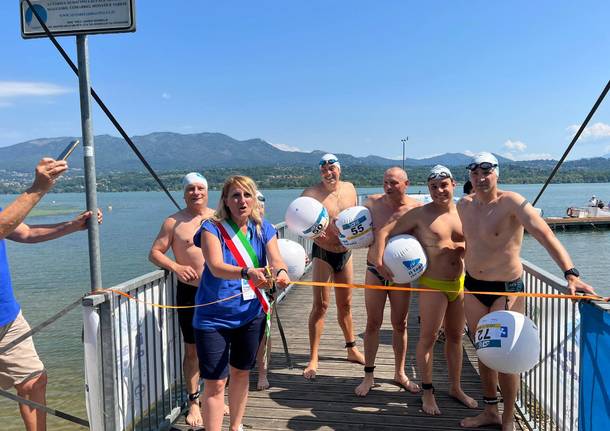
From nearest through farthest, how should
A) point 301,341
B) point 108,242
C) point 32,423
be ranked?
point 32,423 → point 301,341 → point 108,242

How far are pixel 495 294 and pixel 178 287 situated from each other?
238cm

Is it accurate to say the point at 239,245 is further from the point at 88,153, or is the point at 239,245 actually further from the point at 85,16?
the point at 85,16

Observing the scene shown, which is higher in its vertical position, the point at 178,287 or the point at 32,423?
the point at 178,287

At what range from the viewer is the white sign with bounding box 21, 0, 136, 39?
282 cm

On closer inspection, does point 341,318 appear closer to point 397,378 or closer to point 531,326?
point 397,378

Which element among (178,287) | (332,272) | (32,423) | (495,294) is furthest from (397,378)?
(32,423)

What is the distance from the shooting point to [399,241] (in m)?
3.69

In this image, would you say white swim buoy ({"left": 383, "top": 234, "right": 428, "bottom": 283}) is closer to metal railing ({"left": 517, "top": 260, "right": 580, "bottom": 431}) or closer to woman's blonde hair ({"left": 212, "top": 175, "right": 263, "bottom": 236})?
metal railing ({"left": 517, "top": 260, "right": 580, "bottom": 431})

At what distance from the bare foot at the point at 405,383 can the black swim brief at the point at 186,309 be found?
1.92 m

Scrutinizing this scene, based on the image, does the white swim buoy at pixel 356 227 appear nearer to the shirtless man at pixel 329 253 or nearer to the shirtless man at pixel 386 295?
the shirtless man at pixel 386 295

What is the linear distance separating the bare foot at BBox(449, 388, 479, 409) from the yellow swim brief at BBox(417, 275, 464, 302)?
33.7 inches

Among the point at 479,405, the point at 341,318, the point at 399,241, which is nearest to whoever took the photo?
the point at 399,241

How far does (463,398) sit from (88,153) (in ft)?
11.3

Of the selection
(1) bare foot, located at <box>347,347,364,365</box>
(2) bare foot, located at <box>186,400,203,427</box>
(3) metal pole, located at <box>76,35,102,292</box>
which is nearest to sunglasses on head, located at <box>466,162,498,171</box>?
(1) bare foot, located at <box>347,347,364,365</box>
